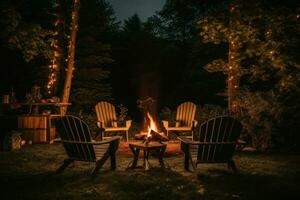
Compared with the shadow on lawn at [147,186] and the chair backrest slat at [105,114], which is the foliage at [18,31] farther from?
the shadow on lawn at [147,186]

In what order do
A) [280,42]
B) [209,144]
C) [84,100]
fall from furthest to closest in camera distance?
[84,100], [280,42], [209,144]

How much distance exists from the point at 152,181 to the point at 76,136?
51.2 inches

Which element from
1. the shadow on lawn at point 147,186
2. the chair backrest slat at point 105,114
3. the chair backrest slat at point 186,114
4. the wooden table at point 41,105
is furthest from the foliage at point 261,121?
the wooden table at point 41,105

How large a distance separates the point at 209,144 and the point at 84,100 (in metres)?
8.84

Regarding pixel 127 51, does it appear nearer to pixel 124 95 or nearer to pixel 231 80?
pixel 124 95

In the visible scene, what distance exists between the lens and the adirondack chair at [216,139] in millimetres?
5234

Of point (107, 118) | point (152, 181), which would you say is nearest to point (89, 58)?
point (107, 118)

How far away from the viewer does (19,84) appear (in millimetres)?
13789

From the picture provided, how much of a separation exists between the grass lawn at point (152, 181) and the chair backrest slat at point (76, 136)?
0.33 meters

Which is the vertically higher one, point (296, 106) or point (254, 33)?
point (254, 33)

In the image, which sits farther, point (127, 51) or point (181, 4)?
point (127, 51)

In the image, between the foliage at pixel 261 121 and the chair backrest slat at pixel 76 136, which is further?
the foliage at pixel 261 121

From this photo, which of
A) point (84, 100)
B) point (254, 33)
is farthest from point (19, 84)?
point (254, 33)

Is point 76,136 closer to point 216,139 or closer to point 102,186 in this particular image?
point 102,186
